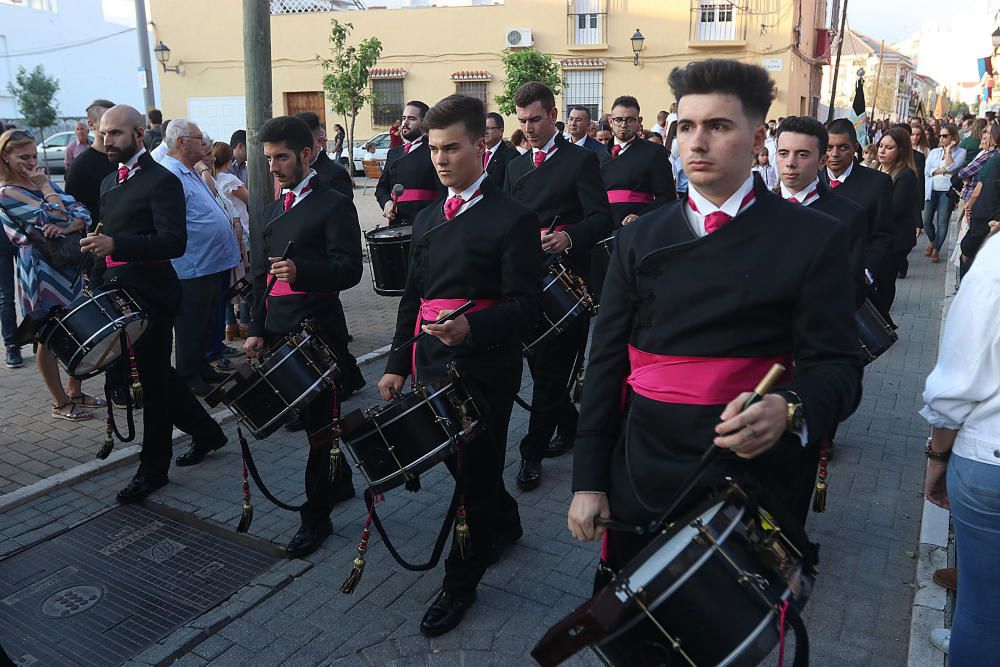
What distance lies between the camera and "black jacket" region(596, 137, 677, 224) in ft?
22.4

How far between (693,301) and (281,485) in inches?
148

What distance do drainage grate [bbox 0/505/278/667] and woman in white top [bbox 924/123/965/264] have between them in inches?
501

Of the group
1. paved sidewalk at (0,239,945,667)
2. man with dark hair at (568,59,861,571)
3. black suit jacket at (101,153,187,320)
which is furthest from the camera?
black suit jacket at (101,153,187,320)

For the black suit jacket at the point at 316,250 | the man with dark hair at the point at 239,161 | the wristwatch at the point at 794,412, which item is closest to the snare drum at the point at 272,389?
the black suit jacket at the point at 316,250

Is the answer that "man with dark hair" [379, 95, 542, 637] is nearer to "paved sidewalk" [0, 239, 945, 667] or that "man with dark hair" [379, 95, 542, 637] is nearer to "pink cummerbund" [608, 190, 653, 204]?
"paved sidewalk" [0, 239, 945, 667]

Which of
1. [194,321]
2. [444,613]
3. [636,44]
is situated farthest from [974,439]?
[636,44]

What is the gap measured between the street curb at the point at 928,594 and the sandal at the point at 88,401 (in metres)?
6.09

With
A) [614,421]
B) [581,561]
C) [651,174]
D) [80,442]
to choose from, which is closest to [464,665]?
[581,561]

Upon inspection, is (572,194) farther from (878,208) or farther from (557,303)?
(878,208)

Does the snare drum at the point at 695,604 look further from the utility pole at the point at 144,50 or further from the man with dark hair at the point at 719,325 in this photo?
the utility pole at the point at 144,50

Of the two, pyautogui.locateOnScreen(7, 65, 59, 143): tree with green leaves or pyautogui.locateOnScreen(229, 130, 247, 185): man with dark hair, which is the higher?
pyautogui.locateOnScreen(7, 65, 59, 143): tree with green leaves

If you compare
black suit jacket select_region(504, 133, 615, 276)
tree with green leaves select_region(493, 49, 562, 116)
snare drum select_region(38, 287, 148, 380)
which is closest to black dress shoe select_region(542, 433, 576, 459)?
black suit jacket select_region(504, 133, 615, 276)

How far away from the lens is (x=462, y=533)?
11.8 feet

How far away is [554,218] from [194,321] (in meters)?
3.25
